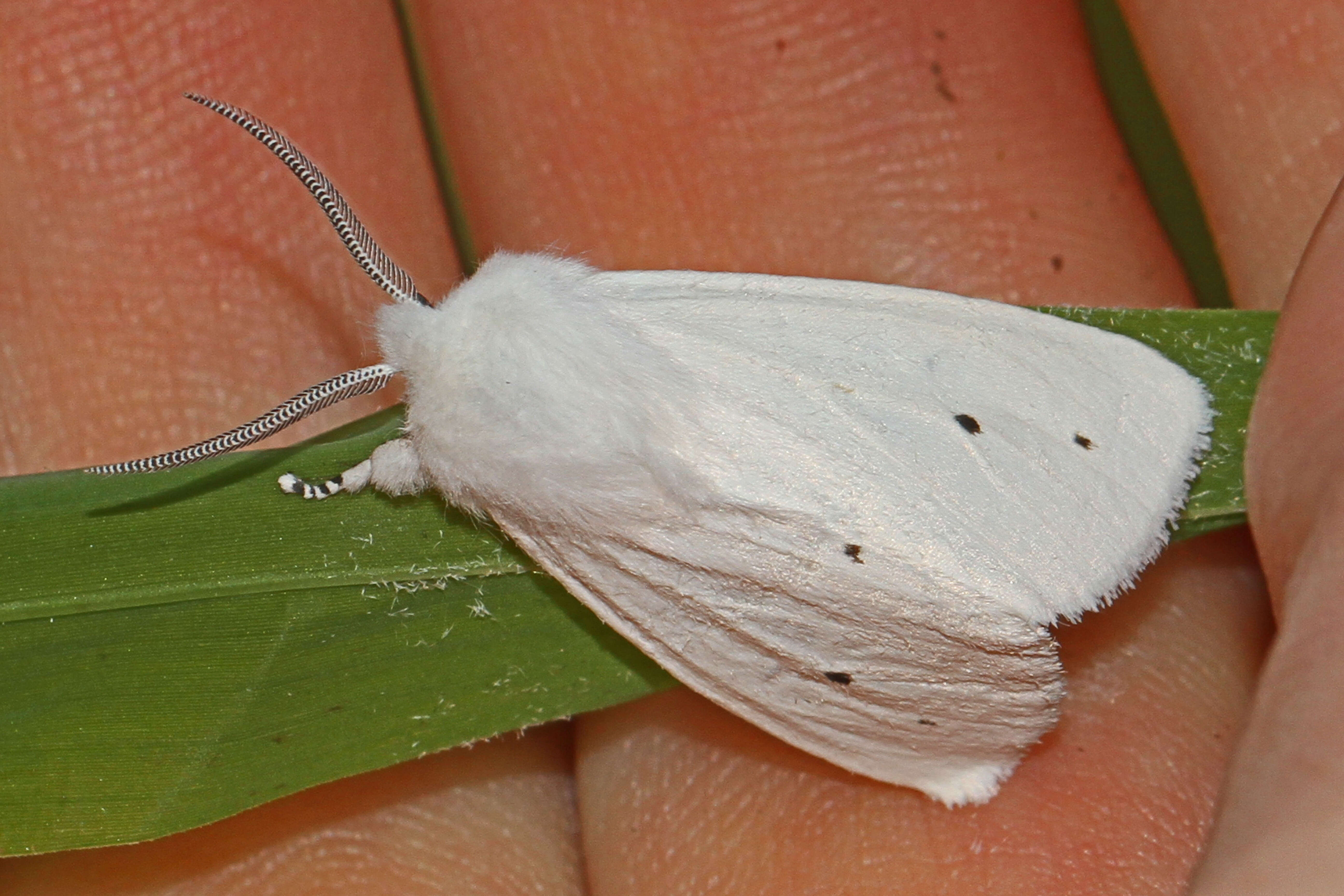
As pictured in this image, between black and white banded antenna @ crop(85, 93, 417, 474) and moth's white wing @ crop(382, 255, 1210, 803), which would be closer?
moth's white wing @ crop(382, 255, 1210, 803)

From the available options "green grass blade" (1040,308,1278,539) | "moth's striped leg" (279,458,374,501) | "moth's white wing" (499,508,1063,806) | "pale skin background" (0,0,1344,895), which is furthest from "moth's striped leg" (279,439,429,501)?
"green grass blade" (1040,308,1278,539)

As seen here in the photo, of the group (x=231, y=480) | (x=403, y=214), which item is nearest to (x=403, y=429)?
(x=231, y=480)

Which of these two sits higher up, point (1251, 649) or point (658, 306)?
point (658, 306)

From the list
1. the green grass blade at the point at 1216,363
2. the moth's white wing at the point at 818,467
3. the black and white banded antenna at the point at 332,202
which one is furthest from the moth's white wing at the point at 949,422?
the black and white banded antenna at the point at 332,202

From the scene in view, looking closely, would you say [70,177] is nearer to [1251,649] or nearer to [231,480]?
[231,480]

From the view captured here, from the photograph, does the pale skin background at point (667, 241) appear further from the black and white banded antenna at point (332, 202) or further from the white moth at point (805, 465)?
the black and white banded antenna at point (332, 202)

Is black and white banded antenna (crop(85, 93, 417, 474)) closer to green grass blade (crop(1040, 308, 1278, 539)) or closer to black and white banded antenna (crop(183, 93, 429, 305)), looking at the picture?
black and white banded antenna (crop(183, 93, 429, 305))
